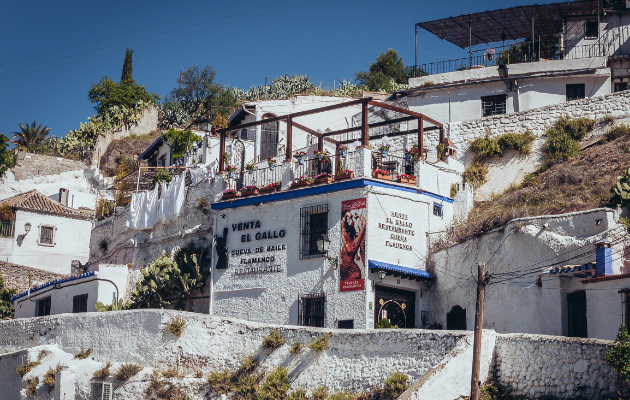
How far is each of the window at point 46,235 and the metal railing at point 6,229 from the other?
1556mm

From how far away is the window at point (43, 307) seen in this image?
32.3 m

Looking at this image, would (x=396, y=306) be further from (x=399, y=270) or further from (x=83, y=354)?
(x=83, y=354)

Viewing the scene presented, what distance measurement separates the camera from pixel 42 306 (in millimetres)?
32625

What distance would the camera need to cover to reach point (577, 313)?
67.6 feet

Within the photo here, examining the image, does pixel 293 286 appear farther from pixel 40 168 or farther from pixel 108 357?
pixel 40 168

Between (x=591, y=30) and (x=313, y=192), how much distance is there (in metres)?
17.4

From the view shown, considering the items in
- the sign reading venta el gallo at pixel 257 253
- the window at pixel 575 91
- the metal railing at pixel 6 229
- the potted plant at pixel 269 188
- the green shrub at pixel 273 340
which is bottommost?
the green shrub at pixel 273 340

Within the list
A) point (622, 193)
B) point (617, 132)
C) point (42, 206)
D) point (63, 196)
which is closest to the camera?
point (622, 193)

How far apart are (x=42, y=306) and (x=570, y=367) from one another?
22907 mm

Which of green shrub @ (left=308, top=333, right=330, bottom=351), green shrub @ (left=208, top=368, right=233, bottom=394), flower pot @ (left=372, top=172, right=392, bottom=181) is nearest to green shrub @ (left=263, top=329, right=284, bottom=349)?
green shrub @ (left=308, top=333, right=330, bottom=351)

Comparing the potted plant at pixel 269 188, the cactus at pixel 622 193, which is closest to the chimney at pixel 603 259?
the cactus at pixel 622 193

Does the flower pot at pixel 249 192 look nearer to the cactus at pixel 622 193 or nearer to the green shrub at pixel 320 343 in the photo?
the green shrub at pixel 320 343

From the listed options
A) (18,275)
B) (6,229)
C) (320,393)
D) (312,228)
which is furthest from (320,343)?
(6,229)

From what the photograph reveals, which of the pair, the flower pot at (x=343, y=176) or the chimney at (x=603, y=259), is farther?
the flower pot at (x=343, y=176)
